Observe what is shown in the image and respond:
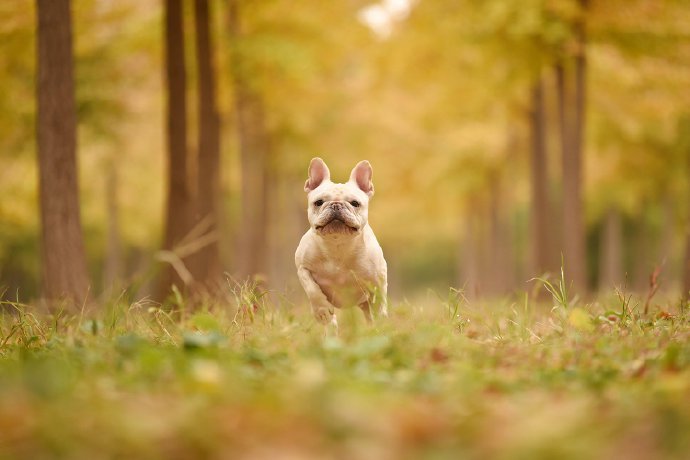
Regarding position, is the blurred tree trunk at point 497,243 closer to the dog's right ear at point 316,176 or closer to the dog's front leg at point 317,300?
the dog's right ear at point 316,176

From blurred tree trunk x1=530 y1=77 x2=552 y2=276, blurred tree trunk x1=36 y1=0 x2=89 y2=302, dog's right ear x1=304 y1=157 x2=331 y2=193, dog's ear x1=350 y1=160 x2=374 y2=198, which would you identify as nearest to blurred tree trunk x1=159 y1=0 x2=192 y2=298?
blurred tree trunk x1=36 y1=0 x2=89 y2=302

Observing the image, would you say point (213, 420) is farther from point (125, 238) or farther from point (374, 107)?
point (125, 238)

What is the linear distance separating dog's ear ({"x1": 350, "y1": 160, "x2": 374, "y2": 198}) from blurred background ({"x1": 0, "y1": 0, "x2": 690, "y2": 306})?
4.75ft

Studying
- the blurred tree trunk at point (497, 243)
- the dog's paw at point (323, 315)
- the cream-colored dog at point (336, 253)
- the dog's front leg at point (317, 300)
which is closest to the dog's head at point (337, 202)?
the cream-colored dog at point (336, 253)

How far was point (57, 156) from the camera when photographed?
7.43 metres

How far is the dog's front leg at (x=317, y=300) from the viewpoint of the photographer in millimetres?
5738

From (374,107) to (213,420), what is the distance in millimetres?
18816

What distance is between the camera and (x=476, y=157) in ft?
60.1

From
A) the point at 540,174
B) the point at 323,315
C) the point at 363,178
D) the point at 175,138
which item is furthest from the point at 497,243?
the point at 323,315

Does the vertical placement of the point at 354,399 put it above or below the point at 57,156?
below

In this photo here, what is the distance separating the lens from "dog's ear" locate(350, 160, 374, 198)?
6836 mm

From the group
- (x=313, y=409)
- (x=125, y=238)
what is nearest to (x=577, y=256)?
(x=313, y=409)

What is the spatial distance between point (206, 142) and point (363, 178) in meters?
5.71

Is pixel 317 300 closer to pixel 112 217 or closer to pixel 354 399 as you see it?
pixel 354 399
